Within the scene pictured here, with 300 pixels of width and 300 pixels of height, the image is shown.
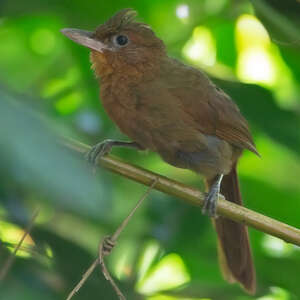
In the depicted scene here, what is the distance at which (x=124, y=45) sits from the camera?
277cm

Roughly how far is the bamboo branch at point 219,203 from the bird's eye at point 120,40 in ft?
2.89

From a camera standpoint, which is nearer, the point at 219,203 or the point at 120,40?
the point at 219,203

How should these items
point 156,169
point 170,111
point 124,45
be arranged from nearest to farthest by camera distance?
point 170,111 < point 124,45 < point 156,169

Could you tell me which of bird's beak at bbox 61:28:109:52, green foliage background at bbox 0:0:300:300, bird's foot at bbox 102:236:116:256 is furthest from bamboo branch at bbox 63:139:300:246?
bird's beak at bbox 61:28:109:52

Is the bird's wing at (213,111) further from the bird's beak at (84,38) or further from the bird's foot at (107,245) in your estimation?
the bird's foot at (107,245)

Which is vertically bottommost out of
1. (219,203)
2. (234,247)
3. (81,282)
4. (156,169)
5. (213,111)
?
(81,282)

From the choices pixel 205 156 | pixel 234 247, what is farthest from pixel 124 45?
pixel 234 247

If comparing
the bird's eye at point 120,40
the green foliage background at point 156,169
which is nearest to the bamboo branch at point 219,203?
the green foliage background at point 156,169

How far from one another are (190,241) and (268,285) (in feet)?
1.21

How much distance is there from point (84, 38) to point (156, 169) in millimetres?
844

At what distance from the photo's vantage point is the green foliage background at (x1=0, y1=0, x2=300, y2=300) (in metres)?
1.77

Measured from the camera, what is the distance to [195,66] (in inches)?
117

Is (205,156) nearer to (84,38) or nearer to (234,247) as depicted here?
(234,247)

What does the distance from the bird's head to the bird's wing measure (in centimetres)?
19
